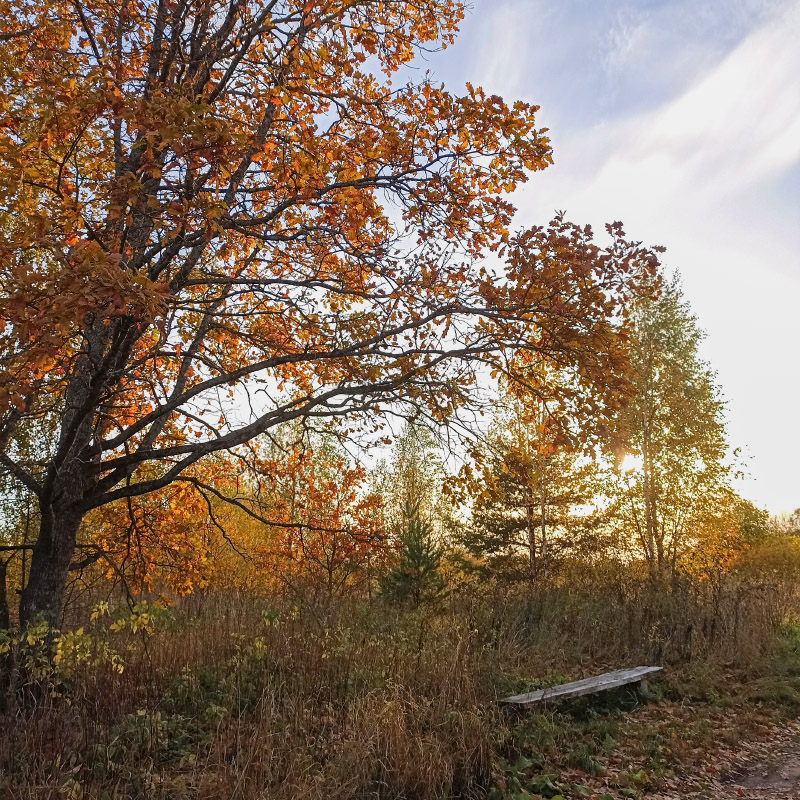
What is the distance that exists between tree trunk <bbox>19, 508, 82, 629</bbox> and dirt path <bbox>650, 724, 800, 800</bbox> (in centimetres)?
503

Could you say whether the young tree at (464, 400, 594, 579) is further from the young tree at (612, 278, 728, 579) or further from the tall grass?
the tall grass

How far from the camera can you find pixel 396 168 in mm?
5121

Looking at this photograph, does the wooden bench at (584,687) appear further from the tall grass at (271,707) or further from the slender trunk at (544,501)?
the slender trunk at (544,501)

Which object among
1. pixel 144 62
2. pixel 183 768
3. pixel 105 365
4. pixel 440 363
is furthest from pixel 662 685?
pixel 144 62

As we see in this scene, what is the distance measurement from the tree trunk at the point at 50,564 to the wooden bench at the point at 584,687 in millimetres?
3983

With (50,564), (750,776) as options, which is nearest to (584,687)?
(750,776)

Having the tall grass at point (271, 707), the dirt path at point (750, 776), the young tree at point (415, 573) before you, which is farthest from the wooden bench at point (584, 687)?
the young tree at point (415, 573)

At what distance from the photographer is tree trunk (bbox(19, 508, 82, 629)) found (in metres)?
4.95

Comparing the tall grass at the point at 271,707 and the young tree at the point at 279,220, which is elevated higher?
the young tree at the point at 279,220

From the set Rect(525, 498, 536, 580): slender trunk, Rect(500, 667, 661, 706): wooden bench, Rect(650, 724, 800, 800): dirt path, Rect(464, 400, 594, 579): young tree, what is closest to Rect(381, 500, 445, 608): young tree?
Rect(464, 400, 594, 579): young tree

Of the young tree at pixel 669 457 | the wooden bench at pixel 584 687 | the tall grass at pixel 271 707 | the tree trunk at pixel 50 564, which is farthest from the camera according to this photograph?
the young tree at pixel 669 457

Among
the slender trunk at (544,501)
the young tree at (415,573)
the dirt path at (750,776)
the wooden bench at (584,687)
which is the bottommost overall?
the dirt path at (750,776)

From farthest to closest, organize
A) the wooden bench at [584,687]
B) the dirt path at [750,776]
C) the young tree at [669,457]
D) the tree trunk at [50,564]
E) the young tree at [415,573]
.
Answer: the young tree at [669,457] < the young tree at [415,573] < the wooden bench at [584,687] < the tree trunk at [50,564] < the dirt path at [750,776]

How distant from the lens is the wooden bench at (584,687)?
5410 mm
